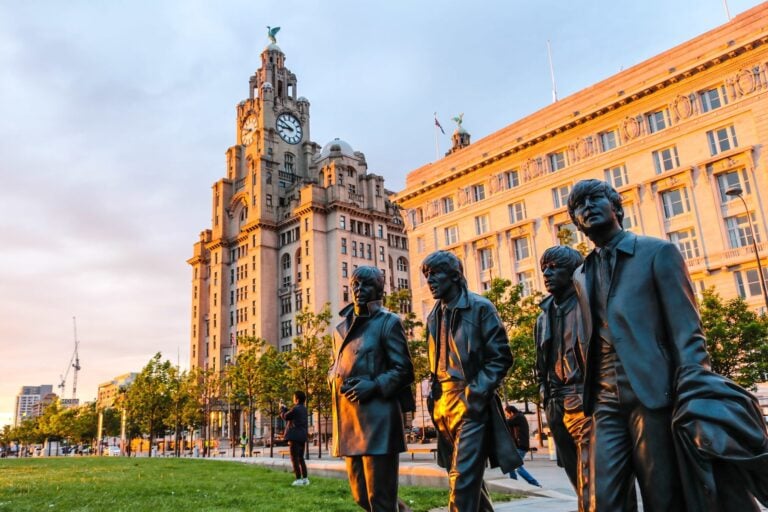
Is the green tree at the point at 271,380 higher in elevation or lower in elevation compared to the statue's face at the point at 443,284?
higher

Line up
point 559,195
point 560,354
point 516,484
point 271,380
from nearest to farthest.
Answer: point 560,354, point 516,484, point 271,380, point 559,195

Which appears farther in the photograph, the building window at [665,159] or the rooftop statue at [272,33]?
the rooftop statue at [272,33]

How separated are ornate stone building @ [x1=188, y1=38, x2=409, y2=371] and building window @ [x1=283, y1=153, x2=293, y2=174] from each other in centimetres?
15

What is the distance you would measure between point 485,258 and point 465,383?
50.8m

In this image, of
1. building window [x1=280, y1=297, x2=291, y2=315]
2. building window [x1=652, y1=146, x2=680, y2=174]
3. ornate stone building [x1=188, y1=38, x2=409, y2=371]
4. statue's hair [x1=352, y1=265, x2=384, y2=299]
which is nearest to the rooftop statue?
ornate stone building [x1=188, y1=38, x2=409, y2=371]

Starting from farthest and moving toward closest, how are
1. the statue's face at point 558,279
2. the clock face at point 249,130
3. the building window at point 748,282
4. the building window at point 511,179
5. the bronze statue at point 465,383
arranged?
the clock face at point 249,130 < the building window at point 511,179 < the building window at point 748,282 < the statue's face at point 558,279 < the bronze statue at point 465,383

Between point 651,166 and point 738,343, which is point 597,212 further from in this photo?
point 651,166

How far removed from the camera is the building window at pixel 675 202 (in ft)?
141

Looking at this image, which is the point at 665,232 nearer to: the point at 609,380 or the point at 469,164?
the point at 469,164

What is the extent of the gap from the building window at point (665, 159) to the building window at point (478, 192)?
15711 mm

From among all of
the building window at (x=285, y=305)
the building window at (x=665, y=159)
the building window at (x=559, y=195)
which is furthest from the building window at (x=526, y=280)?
the building window at (x=285, y=305)

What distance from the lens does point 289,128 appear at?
316ft

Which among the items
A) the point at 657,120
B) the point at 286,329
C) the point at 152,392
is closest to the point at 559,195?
the point at 657,120

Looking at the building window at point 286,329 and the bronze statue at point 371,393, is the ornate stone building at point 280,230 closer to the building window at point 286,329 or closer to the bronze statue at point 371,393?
the building window at point 286,329
